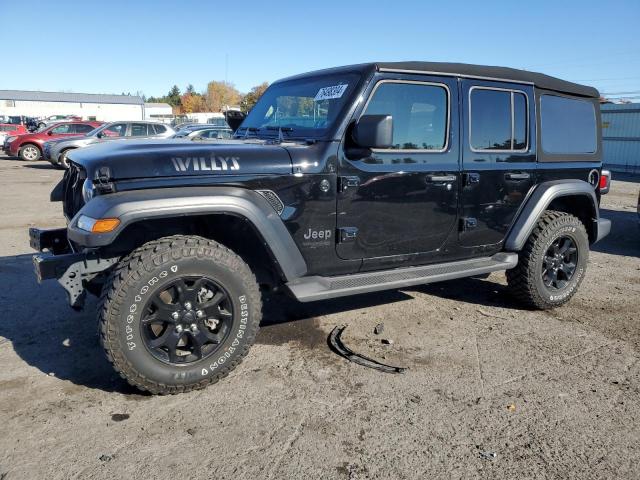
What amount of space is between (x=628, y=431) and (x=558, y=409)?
1.16ft

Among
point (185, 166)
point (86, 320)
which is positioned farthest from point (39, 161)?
point (185, 166)

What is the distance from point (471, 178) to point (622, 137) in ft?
69.0

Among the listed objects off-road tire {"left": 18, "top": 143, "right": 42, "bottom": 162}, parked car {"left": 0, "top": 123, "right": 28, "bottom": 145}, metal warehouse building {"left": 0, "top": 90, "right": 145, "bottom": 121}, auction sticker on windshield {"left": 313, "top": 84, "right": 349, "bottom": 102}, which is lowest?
auction sticker on windshield {"left": 313, "top": 84, "right": 349, "bottom": 102}

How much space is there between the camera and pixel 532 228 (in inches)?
171

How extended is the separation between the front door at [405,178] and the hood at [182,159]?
51cm

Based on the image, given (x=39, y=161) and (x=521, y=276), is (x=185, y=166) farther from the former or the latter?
(x=39, y=161)

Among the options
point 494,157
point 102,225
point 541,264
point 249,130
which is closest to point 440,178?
point 494,157

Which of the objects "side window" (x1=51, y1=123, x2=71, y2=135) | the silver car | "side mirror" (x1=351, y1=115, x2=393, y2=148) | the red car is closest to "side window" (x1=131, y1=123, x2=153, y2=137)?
the silver car

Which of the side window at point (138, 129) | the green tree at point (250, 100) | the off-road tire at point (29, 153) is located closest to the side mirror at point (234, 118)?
the green tree at point (250, 100)

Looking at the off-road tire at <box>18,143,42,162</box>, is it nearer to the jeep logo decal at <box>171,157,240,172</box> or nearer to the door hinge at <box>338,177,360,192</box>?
the jeep logo decal at <box>171,157,240,172</box>

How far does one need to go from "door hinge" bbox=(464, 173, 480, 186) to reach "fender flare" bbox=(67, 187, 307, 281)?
1.50 m

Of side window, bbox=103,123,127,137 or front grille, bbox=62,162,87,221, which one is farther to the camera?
side window, bbox=103,123,127,137

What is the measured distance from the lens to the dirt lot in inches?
96.8

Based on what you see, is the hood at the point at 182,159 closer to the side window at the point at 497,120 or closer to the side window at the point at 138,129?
the side window at the point at 497,120
